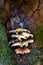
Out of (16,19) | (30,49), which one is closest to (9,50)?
(30,49)

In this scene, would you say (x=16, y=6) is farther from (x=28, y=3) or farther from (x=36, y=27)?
(x=36, y=27)

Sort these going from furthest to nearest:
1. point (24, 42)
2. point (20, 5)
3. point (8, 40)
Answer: point (20, 5) < point (8, 40) < point (24, 42)

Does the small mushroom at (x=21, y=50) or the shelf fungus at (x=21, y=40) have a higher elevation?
the shelf fungus at (x=21, y=40)

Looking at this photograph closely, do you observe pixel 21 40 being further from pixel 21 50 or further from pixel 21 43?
pixel 21 50

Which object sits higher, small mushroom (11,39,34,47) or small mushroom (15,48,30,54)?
small mushroom (11,39,34,47)

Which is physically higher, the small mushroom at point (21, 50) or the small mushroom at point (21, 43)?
the small mushroom at point (21, 43)

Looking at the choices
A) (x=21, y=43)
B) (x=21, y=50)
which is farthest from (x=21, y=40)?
(x=21, y=50)

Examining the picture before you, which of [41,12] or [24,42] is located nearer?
[24,42]

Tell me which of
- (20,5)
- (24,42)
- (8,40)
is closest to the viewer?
(24,42)
